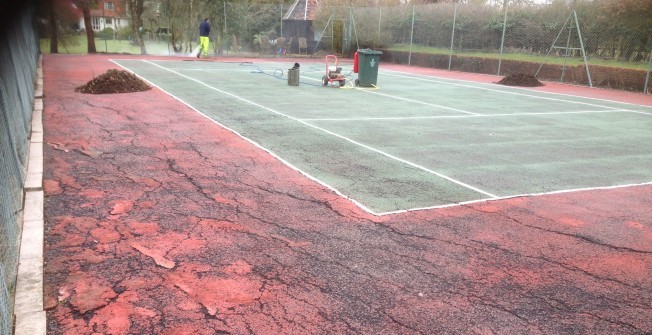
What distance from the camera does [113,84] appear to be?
586 inches

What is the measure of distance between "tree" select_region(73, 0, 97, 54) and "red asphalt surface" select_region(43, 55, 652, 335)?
983 inches

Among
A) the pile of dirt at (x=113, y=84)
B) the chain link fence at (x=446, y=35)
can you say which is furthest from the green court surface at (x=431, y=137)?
the chain link fence at (x=446, y=35)

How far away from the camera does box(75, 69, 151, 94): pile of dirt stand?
1470 cm

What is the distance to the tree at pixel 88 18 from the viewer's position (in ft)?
95.7

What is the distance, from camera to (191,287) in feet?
13.7

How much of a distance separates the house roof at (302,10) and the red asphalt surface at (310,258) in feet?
126

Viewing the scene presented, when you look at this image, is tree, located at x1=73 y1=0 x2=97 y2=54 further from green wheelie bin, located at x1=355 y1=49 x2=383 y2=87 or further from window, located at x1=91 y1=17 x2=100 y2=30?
green wheelie bin, located at x1=355 y1=49 x2=383 y2=87

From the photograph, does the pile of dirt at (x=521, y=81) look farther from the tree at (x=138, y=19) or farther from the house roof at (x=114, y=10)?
the house roof at (x=114, y=10)

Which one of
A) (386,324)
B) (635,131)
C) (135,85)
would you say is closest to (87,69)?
(135,85)

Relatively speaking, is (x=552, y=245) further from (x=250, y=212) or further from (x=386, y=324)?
(x=250, y=212)

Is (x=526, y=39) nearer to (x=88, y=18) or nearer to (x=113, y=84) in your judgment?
(x=113, y=84)

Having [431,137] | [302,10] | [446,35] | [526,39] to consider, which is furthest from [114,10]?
[431,137]

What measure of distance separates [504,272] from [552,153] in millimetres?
5534

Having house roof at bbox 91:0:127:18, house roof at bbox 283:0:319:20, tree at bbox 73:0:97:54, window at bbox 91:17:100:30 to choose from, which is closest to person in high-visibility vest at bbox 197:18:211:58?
house roof at bbox 91:0:127:18
